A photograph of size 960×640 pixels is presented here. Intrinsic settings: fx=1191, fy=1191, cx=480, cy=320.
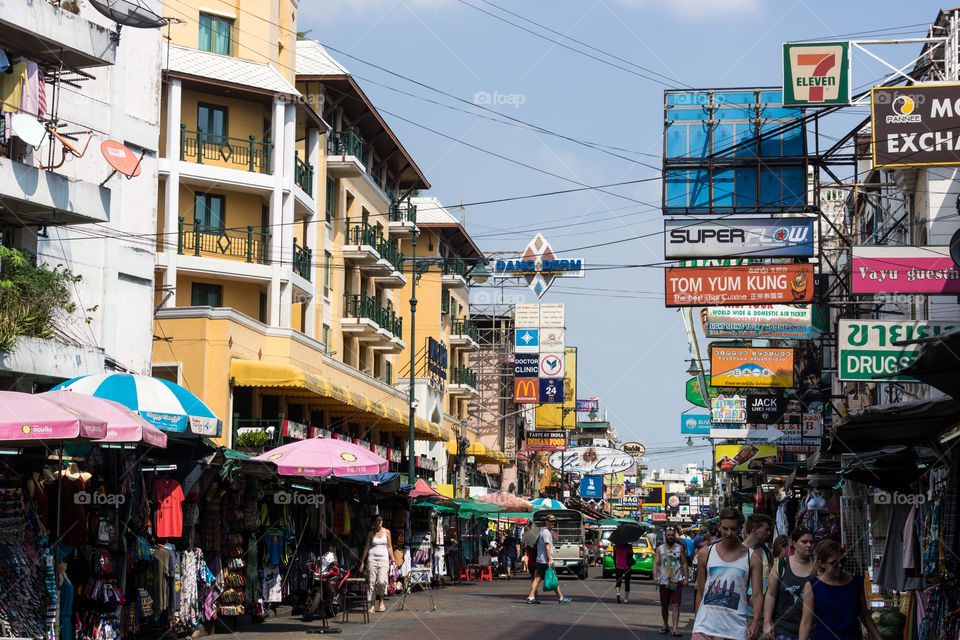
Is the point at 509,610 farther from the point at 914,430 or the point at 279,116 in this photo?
the point at 279,116

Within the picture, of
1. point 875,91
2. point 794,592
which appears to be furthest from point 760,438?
point 794,592

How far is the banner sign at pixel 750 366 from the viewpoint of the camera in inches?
1441

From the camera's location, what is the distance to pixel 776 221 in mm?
26453

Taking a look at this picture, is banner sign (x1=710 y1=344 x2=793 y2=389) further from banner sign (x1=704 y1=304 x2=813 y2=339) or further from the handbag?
the handbag

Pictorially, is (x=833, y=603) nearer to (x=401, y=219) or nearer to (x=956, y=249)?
(x=956, y=249)

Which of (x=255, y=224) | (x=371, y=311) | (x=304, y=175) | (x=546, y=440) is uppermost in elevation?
(x=304, y=175)

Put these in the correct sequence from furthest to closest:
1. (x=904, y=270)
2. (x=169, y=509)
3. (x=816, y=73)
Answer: (x=816, y=73)
(x=904, y=270)
(x=169, y=509)

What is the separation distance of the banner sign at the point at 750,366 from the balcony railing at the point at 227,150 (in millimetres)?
15202

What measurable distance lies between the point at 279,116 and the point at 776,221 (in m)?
17.4

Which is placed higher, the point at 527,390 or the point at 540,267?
the point at 540,267

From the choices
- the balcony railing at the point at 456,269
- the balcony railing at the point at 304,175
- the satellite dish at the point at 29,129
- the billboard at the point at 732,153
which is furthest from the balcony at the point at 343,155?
the satellite dish at the point at 29,129

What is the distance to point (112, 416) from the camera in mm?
13203

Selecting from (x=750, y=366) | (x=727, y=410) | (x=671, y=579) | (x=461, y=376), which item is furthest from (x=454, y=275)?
(x=671, y=579)

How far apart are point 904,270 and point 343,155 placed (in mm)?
25530
